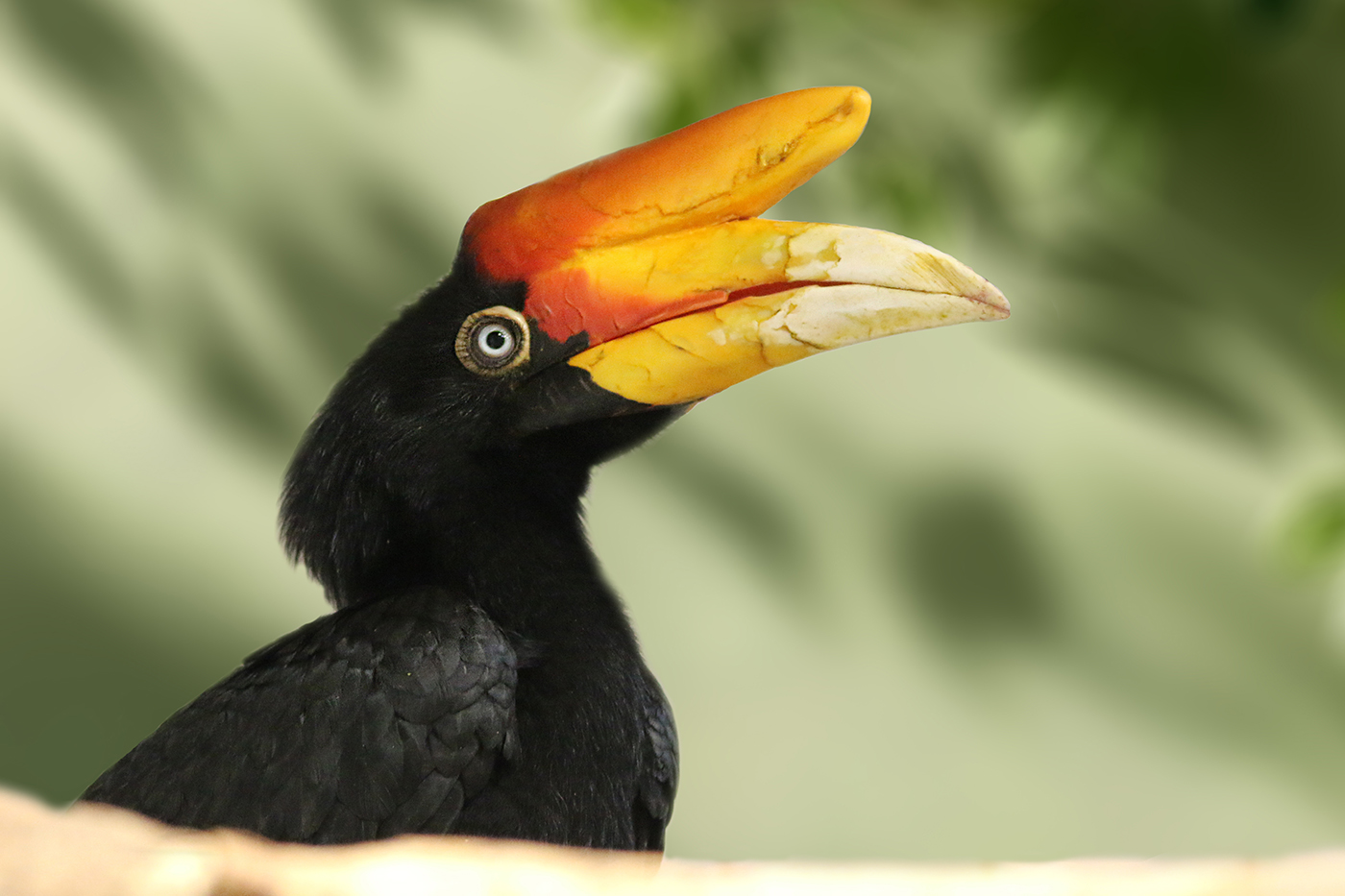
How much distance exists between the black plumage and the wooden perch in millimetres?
340

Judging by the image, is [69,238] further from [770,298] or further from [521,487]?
[770,298]

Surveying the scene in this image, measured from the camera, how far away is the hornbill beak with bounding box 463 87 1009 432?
3.04 feet

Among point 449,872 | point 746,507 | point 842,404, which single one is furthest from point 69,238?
point 449,872

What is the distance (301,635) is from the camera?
101 centimetres

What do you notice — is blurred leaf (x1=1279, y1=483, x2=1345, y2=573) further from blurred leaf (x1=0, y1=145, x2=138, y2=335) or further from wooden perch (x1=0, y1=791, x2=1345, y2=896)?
blurred leaf (x1=0, y1=145, x2=138, y2=335)

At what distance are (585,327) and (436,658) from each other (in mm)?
266

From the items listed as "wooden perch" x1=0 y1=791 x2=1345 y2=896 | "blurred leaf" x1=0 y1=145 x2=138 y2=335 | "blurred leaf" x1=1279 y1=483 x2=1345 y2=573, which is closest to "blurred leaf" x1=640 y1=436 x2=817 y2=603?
"blurred leaf" x1=0 y1=145 x2=138 y2=335

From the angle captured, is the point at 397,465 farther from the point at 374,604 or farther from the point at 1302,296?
the point at 1302,296

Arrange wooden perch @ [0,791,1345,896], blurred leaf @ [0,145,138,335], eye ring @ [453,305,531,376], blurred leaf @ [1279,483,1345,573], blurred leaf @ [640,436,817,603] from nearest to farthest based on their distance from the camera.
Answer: wooden perch @ [0,791,1345,896] < eye ring @ [453,305,531,376] < blurred leaf @ [1279,483,1345,573] < blurred leaf @ [0,145,138,335] < blurred leaf @ [640,436,817,603]

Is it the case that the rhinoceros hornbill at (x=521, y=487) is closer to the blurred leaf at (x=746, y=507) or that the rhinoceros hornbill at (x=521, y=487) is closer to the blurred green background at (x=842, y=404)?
the blurred green background at (x=842, y=404)

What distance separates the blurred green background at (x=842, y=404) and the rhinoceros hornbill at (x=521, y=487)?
119 centimetres

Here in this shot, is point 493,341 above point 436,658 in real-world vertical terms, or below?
above

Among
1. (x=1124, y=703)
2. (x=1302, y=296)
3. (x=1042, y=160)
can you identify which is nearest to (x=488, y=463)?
(x=1042, y=160)

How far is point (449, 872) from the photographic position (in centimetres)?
54
